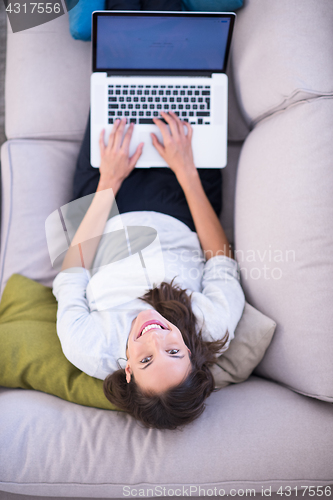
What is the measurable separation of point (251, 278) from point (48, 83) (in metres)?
1.04

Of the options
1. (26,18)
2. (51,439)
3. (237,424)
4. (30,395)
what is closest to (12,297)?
(30,395)

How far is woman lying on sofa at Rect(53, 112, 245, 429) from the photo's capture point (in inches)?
32.5

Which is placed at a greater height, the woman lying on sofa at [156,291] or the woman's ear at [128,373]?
the woman lying on sofa at [156,291]

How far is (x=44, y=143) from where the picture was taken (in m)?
1.27

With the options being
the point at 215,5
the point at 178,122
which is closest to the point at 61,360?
the point at 178,122

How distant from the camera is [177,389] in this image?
81 centimetres

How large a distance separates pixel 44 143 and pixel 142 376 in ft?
3.11

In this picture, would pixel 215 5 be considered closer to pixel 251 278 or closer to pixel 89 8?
pixel 89 8

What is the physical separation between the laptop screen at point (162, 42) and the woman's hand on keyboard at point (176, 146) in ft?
0.59

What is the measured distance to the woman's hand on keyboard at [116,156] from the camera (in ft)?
3.64

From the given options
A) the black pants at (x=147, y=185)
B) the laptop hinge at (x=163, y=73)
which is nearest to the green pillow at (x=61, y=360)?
the black pants at (x=147, y=185)

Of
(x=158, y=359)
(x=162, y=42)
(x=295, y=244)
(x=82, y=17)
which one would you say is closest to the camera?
(x=158, y=359)

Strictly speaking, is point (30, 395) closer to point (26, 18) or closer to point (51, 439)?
point (51, 439)

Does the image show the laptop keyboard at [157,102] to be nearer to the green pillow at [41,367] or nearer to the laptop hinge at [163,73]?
the laptop hinge at [163,73]
